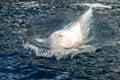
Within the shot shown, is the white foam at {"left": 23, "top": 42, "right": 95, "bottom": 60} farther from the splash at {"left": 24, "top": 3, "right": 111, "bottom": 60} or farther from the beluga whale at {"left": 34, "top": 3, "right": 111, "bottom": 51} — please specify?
the beluga whale at {"left": 34, "top": 3, "right": 111, "bottom": 51}

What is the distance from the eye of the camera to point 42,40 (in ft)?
65.9

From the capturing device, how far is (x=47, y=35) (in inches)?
828

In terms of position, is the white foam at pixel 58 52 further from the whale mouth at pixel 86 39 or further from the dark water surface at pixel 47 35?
the dark water surface at pixel 47 35

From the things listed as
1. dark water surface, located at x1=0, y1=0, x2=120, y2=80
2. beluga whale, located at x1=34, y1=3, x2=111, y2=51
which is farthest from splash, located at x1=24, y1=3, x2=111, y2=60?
dark water surface, located at x1=0, y1=0, x2=120, y2=80

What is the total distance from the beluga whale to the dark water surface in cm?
63

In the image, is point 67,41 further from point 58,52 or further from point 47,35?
point 47,35

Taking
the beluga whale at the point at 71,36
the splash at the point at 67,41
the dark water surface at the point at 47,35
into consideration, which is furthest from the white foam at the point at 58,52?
the beluga whale at the point at 71,36

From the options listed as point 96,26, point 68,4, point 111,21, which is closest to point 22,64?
point 96,26

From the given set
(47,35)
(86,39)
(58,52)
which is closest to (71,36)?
(86,39)

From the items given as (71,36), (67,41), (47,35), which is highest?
(47,35)

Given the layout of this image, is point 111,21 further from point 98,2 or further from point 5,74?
point 5,74

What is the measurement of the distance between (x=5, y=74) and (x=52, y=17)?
9.29 meters

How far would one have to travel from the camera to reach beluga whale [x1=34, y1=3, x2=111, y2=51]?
1911 centimetres

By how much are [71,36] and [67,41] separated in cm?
98
